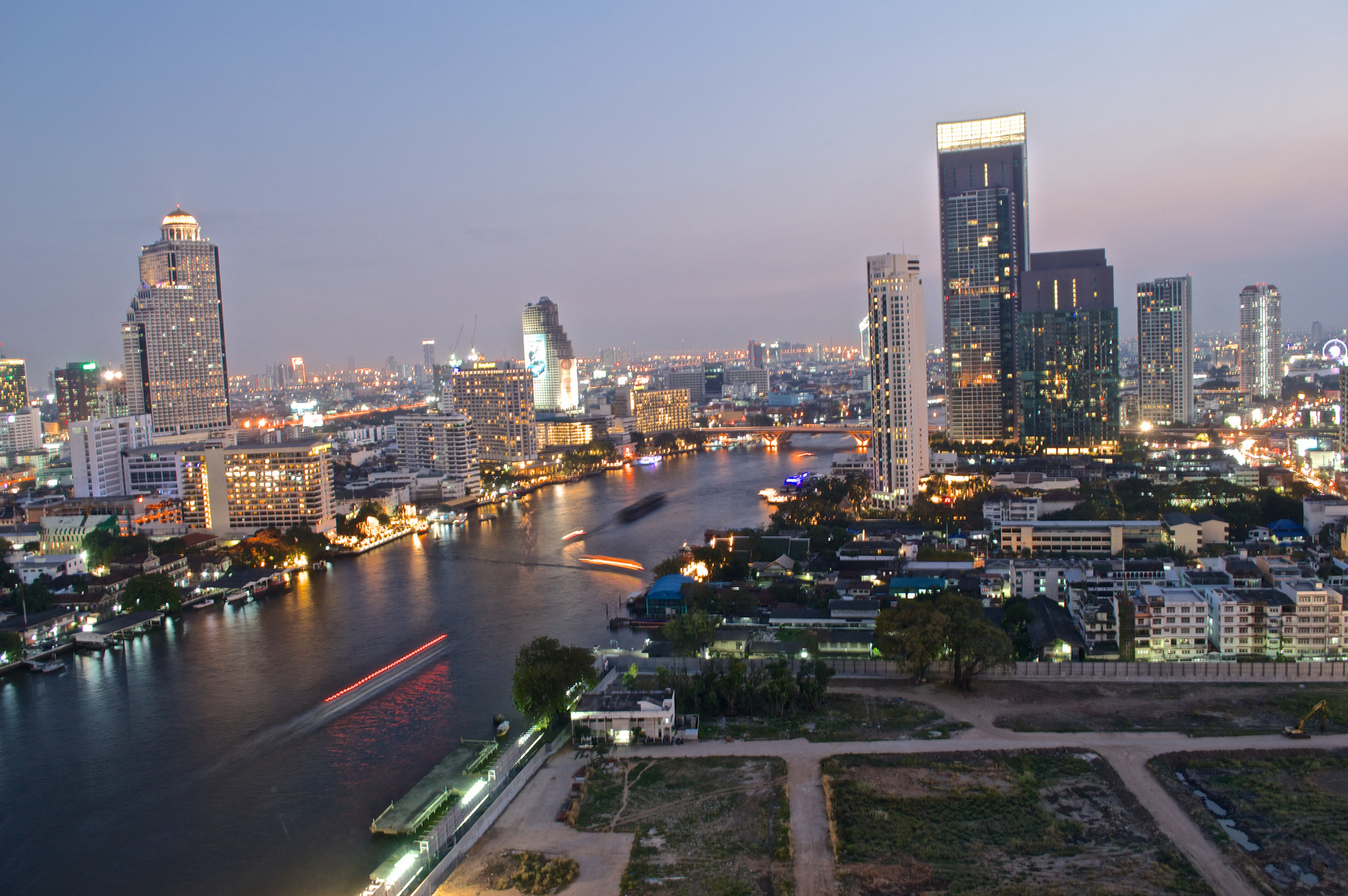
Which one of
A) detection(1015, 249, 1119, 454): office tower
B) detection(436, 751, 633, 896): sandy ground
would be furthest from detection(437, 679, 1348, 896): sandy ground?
detection(1015, 249, 1119, 454): office tower

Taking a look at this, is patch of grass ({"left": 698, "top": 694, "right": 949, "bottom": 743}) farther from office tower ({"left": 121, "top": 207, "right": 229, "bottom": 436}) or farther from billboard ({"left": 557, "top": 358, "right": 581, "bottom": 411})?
billboard ({"left": 557, "top": 358, "right": 581, "bottom": 411})

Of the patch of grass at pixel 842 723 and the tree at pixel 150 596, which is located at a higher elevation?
the tree at pixel 150 596

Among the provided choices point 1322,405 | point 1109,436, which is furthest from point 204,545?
point 1322,405

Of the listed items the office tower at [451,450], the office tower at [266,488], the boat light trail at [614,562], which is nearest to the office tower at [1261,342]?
the office tower at [451,450]

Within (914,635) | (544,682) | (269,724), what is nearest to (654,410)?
(914,635)

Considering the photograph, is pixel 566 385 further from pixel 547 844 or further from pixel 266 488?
pixel 547 844

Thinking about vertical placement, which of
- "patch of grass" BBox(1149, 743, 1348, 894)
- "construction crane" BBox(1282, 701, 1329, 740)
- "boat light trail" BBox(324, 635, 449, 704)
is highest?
"boat light trail" BBox(324, 635, 449, 704)

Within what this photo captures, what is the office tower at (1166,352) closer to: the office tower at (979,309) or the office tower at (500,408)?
the office tower at (979,309)
